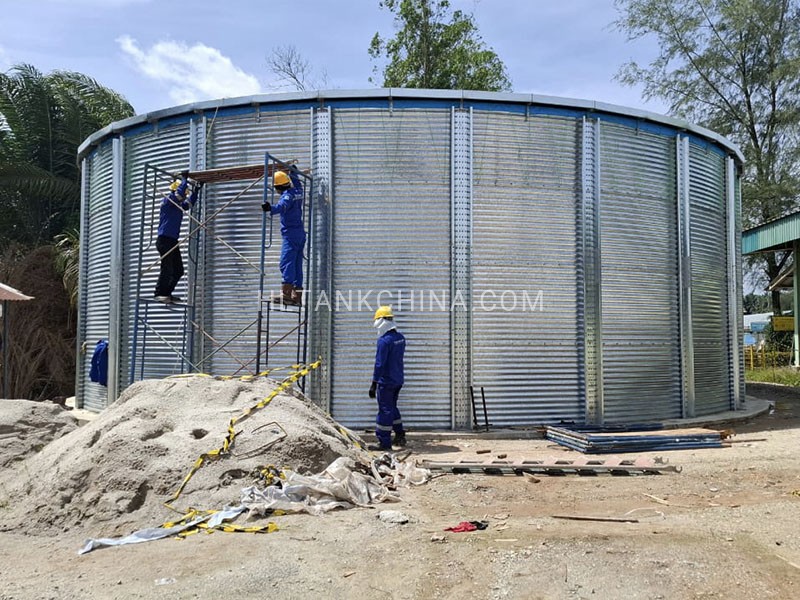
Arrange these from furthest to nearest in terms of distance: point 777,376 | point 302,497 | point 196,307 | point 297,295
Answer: point 777,376
point 196,307
point 297,295
point 302,497

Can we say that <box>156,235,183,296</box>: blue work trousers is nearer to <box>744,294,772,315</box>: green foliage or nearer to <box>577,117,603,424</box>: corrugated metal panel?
<box>577,117,603,424</box>: corrugated metal panel

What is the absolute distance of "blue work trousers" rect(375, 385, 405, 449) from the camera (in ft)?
31.4

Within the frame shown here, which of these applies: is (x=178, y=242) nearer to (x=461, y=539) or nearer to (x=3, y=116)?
(x=461, y=539)

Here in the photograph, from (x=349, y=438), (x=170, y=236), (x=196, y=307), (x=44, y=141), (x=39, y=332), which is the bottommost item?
(x=349, y=438)

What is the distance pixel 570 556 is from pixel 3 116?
1043 inches

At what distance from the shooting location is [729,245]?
46.6 ft

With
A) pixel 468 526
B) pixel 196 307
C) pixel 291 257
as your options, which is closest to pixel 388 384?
pixel 291 257

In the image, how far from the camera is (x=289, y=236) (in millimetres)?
10180

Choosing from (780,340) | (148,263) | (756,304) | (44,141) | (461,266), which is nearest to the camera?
(461,266)

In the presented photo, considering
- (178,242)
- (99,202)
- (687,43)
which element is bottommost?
(178,242)

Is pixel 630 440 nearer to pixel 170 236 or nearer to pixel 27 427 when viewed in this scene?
pixel 170 236

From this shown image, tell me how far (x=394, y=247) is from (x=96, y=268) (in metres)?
6.61

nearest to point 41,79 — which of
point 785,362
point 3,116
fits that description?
point 3,116

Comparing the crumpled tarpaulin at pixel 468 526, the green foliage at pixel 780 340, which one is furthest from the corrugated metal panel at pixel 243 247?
the green foliage at pixel 780 340
